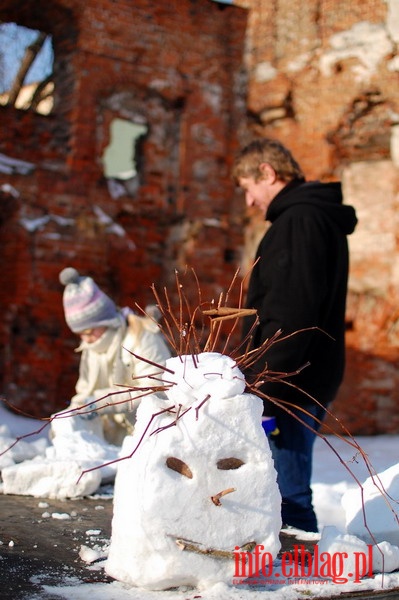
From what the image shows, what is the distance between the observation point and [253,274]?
3164 mm

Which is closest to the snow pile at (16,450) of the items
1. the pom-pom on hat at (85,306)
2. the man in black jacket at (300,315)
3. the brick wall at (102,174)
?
the pom-pom on hat at (85,306)

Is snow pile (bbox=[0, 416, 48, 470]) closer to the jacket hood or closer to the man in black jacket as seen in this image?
the man in black jacket

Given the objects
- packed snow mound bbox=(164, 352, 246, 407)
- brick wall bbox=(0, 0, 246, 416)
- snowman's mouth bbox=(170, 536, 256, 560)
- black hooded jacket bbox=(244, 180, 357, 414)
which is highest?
brick wall bbox=(0, 0, 246, 416)

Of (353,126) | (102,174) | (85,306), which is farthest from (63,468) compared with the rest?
(353,126)

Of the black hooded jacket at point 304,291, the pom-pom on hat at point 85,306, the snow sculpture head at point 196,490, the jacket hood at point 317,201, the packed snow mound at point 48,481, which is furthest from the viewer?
the pom-pom on hat at point 85,306

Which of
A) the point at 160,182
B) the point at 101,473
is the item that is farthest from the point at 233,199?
the point at 101,473

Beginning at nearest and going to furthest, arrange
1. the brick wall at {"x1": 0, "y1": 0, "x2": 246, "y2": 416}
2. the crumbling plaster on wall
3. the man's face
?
the man's face → the brick wall at {"x1": 0, "y1": 0, "x2": 246, "y2": 416} → the crumbling plaster on wall

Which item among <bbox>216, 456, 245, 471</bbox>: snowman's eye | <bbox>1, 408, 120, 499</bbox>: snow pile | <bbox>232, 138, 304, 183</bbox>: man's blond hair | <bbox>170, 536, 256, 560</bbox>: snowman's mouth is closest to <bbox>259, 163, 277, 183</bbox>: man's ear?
<bbox>232, 138, 304, 183</bbox>: man's blond hair

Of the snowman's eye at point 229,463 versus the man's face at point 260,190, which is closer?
the snowman's eye at point 229,463

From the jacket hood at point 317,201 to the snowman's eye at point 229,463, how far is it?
1.53m

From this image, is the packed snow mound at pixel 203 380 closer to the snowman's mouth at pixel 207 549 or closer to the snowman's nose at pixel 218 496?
the snowman's nose at pixel 218 496

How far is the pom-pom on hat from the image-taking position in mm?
4227

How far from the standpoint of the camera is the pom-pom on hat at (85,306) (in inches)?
166

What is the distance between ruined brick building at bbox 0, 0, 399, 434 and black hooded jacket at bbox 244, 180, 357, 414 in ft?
16.6
